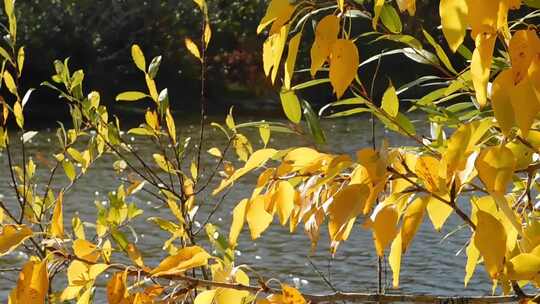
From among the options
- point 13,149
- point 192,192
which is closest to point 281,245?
point 13,149

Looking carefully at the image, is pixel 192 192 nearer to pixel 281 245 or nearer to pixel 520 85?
pixel 520 85

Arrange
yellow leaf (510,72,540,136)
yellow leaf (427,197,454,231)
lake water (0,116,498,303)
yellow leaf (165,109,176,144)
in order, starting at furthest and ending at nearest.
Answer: lake water (0,116,498,303) → yellow leaf (165,109,176,144) → yellow leaf (427,197,454,231) → yellow leaf (510,72,540,136)

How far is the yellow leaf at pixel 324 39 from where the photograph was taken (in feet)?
2.24

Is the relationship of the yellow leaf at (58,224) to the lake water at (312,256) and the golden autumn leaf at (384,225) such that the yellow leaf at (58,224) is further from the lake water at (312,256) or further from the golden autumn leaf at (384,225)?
the lake water at (312,256)

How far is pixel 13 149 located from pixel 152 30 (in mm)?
6102

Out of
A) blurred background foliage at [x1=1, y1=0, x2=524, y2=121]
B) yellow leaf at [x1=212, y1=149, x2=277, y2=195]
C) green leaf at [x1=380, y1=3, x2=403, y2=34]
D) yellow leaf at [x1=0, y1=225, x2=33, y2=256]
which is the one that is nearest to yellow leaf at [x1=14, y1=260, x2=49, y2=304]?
yellow leaf at [x1=0, y1=225, x2=33, y2=256]

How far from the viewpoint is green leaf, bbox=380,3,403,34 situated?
2.99 feet

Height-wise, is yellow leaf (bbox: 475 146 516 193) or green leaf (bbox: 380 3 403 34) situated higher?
green leaf (bbox: 380 3 403 34)

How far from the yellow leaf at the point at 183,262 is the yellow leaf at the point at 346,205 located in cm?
11

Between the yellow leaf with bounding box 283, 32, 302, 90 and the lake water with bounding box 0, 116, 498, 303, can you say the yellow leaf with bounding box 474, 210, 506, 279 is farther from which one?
the lake water with bounding box 0, 116, 498, 303

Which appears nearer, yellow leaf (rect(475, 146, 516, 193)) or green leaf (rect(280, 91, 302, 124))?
yellow leaf (rect(475, 146, 516, 193))

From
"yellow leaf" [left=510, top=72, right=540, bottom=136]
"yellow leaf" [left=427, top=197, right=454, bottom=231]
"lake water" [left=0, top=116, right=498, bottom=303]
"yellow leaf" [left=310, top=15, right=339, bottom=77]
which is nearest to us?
"yellow leaf" [left=510, top=72, right=540, bottom=136]

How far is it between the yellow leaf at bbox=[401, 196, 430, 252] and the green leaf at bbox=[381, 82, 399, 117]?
17cm

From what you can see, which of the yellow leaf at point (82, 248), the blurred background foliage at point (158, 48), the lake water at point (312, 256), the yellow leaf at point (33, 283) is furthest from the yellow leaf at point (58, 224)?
the blurred background foliage at point (158, 48)
